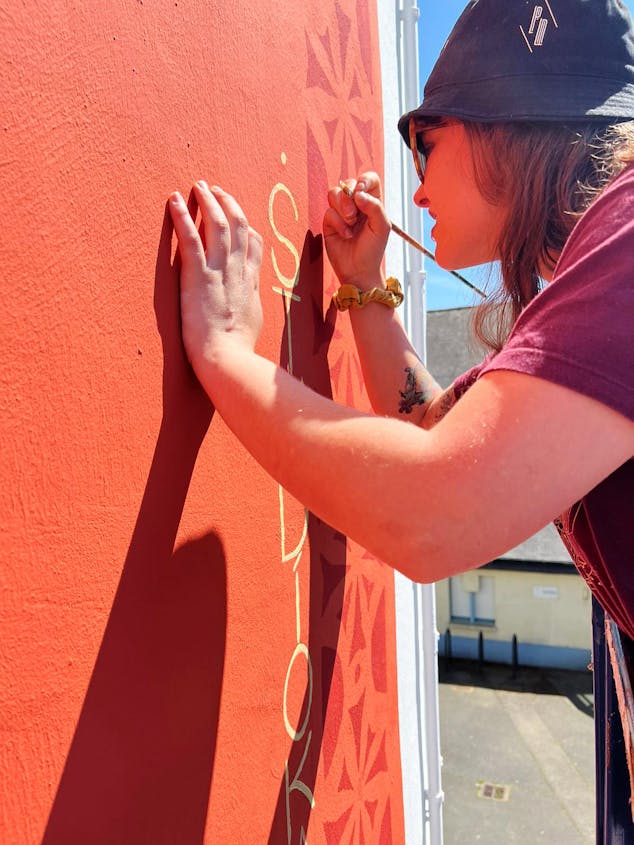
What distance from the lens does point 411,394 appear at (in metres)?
1.62

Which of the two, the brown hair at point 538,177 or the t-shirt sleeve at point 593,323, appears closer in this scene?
the t-shirt sleeve at point 593,323

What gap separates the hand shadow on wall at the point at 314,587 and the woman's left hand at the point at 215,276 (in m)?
0.28

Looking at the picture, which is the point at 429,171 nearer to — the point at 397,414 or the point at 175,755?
the point at 397,414

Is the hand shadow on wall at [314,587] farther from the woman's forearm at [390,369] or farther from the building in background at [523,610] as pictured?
the building in background at [523,610]

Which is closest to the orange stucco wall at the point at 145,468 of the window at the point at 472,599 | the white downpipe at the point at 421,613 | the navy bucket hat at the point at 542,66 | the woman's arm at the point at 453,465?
the woman's arm at the point at 453,465

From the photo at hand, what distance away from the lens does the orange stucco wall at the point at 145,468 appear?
691mm

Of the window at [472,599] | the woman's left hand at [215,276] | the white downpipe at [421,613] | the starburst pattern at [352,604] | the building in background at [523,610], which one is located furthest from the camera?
the window at [472,599]

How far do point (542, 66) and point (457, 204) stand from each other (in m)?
0.25

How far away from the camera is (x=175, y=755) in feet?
3.06

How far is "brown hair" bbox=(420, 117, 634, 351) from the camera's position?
1.00 metres

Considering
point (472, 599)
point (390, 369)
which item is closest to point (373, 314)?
point (390, 369)

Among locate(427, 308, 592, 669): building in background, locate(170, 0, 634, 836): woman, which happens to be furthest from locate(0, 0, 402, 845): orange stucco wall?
locate(427, 308, 592, 669): building in background

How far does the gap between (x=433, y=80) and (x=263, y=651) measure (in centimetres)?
110

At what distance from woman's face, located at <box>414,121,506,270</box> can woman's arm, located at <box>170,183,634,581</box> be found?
524 mm
